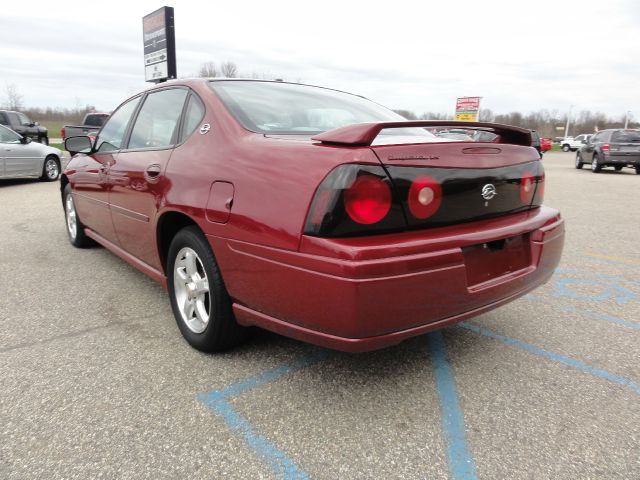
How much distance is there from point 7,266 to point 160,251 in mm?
2263

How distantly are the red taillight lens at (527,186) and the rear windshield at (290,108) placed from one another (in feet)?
3.35

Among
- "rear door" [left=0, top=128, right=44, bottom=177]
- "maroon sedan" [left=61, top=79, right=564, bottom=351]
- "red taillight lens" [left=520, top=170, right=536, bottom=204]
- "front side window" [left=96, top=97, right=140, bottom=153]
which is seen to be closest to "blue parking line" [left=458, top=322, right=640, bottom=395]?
"maroon sedan" [left=61, top=79, right=564, bottom=351]

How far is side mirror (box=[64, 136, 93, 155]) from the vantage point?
4098mm

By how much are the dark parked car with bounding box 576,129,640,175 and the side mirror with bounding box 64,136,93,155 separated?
17006mm

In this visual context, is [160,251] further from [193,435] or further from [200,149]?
[193,435]

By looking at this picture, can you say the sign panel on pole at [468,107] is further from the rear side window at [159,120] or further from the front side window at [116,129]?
the rear side window at [159,120]

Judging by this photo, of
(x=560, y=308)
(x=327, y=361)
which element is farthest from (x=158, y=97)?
(x=560, y=308)

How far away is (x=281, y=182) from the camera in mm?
1970

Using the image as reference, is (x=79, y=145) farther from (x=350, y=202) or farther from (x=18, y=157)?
(x=18, y=157)

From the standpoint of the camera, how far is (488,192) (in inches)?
86.4

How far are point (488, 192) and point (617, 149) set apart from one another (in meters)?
16.9

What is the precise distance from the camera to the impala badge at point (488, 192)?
2172 mm

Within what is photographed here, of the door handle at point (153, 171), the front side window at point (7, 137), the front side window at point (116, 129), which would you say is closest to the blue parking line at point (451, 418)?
the door handle at point (153, 171)

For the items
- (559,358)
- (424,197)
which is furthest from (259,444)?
(559,358)
